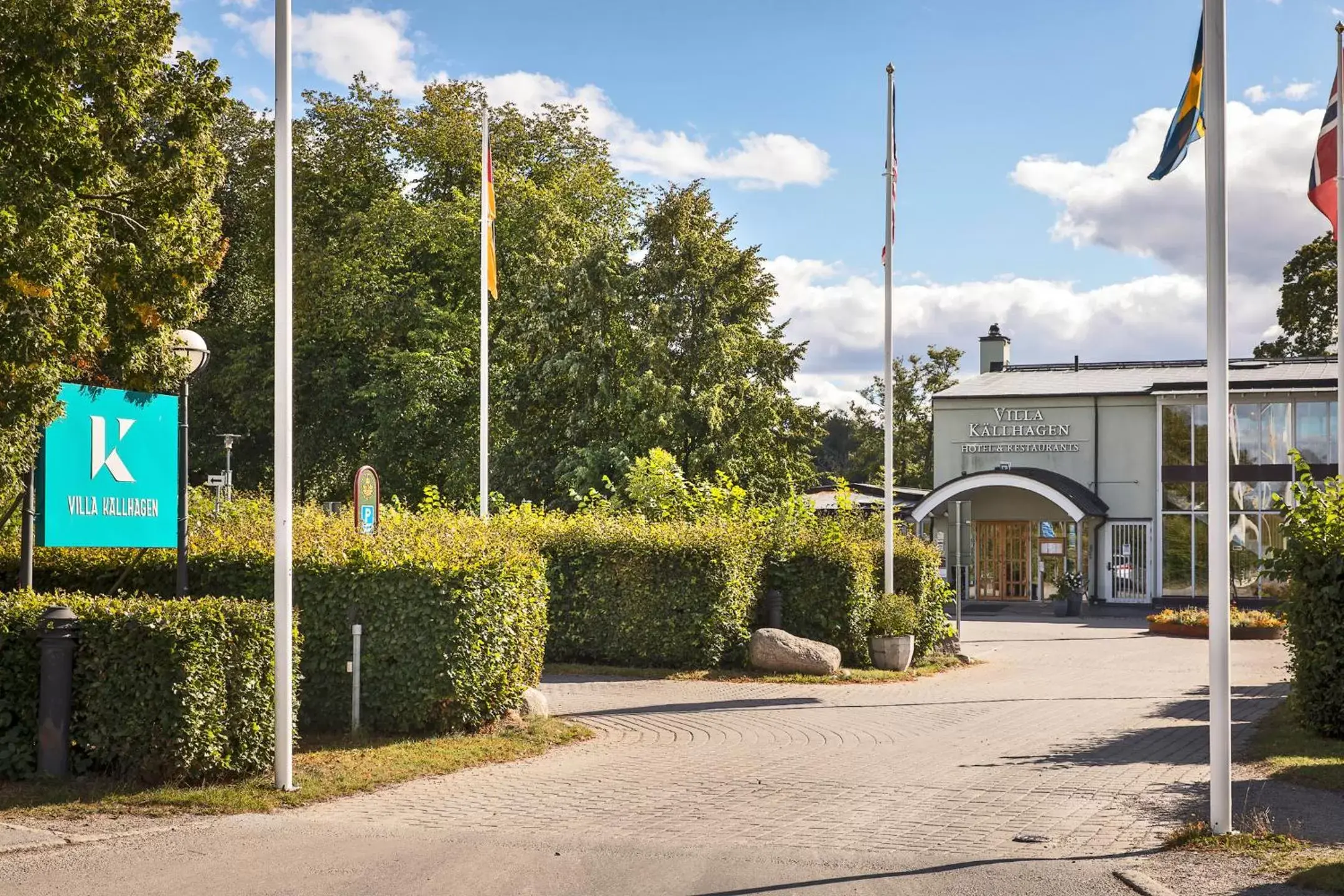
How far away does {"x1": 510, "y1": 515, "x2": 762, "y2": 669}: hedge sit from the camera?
19141 millimetres

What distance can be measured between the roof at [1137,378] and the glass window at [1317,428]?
70 centimetres

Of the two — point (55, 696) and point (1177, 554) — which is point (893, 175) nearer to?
point (55, 696)

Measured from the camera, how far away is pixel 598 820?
897cm

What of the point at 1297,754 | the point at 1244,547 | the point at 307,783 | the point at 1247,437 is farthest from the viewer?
the point at 1247,437

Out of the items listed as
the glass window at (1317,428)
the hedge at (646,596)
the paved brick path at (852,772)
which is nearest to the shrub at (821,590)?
the hedge at (646,596)

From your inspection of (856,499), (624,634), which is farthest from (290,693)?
(856,499)

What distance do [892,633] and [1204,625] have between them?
Result: 45.5 feet

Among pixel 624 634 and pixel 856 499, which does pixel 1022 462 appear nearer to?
pixel 856 499

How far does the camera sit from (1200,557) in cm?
4294

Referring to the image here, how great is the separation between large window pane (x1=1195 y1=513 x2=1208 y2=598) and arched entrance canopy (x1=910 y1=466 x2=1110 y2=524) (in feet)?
9.75

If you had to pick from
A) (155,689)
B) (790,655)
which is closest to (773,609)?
(790,655)

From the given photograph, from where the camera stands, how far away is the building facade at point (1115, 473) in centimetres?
4172

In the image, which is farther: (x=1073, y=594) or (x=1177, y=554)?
(x=1177, y=554)

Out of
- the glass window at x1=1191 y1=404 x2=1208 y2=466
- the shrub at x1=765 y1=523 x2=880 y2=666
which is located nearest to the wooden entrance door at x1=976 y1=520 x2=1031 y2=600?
the glass window at x1=1191 y1=404 x2=1208 y2=466
